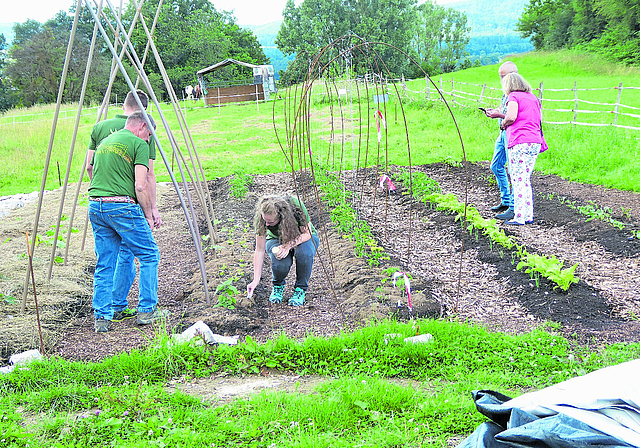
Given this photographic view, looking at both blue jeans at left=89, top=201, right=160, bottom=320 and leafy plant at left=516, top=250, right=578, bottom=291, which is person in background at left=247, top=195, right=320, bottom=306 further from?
leafy plant at left=516, top=250, right=578, bottom=291

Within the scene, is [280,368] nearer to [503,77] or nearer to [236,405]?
[236,405]

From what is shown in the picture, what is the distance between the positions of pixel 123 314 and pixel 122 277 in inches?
11.5

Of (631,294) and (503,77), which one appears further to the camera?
(503,77)

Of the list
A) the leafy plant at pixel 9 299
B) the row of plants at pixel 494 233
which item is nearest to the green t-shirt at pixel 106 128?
the leafy plant at pixel 9 299

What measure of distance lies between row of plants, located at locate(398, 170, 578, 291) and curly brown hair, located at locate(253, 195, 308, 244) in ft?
3.36

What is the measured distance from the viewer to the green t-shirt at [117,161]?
3404 millimetres

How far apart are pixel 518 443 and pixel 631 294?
8.61ft

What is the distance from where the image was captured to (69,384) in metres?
2.70

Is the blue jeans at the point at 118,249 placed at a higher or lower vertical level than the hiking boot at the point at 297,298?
higher

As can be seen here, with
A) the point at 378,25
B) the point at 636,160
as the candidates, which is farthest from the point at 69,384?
the point at 378,25

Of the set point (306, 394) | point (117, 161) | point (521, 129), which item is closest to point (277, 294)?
point (306, 394)

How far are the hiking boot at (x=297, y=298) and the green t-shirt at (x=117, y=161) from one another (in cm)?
151

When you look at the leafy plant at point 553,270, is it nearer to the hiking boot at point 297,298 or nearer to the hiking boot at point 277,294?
the hiking boot at point 297,298

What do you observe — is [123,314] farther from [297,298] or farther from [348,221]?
[348,221]
